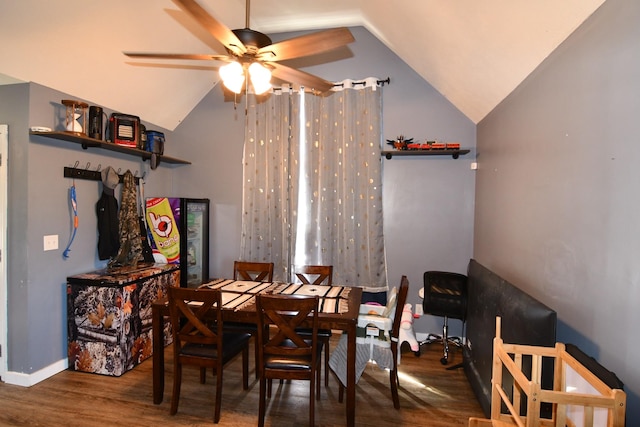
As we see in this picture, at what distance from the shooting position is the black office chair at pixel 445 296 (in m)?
3.12

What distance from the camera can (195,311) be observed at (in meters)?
2.30

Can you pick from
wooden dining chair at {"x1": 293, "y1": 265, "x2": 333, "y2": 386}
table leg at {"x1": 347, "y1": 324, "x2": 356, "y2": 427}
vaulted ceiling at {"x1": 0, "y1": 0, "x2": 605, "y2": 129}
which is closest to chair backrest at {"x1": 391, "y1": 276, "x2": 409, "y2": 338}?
table leg at {"x1": 347, "y1": 324, "x2": 356, "y2": 427}

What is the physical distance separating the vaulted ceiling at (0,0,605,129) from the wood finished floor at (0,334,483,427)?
256cm

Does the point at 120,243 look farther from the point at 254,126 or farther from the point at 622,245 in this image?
the point at 622,245

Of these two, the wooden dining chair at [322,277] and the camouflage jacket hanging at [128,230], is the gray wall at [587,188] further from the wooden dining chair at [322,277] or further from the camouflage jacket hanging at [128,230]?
the camouflage jacket hanging at [128,230]

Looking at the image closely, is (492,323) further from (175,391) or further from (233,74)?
(233,74)

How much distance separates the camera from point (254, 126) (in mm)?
4027

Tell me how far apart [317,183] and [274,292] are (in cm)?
158

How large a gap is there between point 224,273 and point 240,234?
59 cm

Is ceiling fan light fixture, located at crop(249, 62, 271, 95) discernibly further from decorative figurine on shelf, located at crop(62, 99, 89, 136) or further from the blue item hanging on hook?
the blue item hanging on hook

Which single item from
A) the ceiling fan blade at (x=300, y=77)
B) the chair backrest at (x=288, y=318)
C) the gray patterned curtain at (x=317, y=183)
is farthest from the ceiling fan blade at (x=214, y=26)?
the gray patterned curtain at (x=317, y=183)

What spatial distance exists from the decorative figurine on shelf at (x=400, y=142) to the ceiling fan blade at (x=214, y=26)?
6.88ft

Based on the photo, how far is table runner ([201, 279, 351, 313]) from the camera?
8.04ft

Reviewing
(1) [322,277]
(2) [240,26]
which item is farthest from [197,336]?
(2) [240,26]
